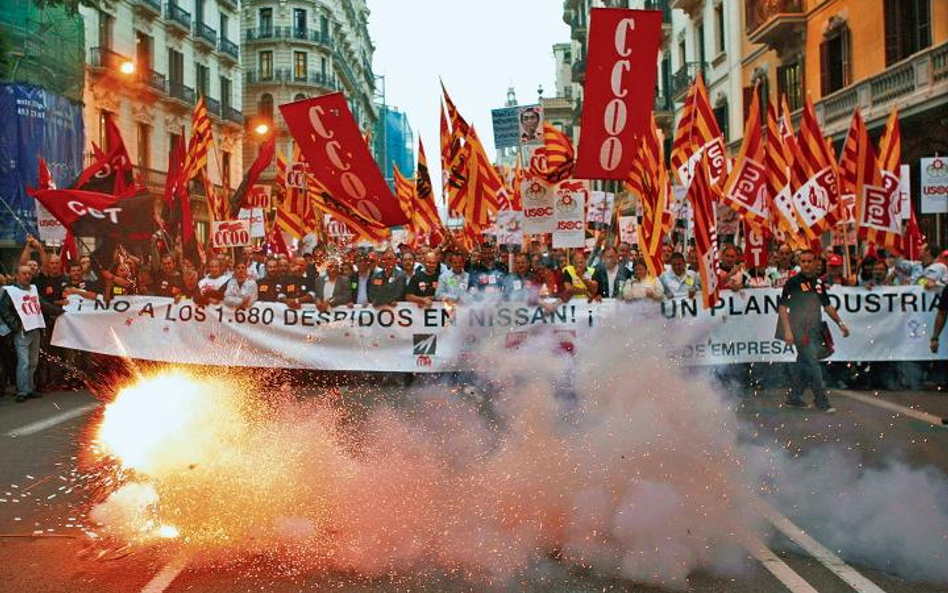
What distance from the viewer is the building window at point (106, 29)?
35500 mm

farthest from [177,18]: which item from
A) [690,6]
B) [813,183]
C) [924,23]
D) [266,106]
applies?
[813,183]

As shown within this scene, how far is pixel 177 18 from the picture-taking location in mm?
40969

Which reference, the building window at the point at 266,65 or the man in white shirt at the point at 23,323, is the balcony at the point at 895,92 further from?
the building window at the point at 266,65

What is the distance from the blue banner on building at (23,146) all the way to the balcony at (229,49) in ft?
79.8

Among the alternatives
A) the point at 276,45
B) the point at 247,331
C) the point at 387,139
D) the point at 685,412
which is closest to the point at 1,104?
the point at 247,331

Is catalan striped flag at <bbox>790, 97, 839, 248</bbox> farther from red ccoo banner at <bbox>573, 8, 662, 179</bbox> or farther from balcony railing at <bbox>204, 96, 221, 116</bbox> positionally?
balcony railing at <bbox>204, 96, 221, 116</bbox>

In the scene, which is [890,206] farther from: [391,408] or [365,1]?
[365,1]

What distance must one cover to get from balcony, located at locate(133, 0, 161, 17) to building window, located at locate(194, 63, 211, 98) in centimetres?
545

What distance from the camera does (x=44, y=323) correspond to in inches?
458

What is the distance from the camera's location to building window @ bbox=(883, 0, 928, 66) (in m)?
19.8

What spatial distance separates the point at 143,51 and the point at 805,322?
1390 inches

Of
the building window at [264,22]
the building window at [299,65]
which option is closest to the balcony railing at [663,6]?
the building window at [299,65]

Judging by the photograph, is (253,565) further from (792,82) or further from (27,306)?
(792,82)

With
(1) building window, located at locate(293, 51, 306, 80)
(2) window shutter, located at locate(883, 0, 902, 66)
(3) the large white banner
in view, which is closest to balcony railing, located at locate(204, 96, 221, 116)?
(1) building window, located at locate(293, 51, 306, 80)
